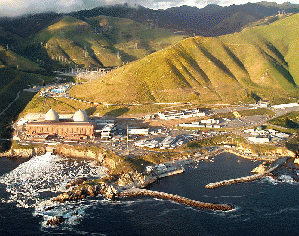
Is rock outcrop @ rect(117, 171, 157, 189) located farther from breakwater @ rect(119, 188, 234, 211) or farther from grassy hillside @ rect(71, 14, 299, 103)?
grassy hillside @ rect(71, 14, 299, 103)

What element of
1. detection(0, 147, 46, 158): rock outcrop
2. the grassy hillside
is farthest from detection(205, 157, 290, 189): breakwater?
the grassy hillside

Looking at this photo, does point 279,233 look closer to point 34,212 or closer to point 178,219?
point 178,219

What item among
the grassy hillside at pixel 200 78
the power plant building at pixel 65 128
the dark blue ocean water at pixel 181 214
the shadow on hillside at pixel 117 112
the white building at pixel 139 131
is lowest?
the dark blue ocean water at pixel 181 214

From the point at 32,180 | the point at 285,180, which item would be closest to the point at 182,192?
the point at 285,180

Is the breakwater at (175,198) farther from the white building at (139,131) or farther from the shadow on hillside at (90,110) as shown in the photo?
the shadow on hillside at (90,110)

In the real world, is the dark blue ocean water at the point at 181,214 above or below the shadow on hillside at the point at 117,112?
below

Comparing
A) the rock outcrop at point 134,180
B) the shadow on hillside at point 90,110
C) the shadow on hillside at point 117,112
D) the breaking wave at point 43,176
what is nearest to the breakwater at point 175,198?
the rock outcrop at point 134,180
